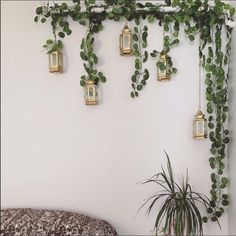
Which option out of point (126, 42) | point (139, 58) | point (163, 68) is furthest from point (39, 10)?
point (163, 68)

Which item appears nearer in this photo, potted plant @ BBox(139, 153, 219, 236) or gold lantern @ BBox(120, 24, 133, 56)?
potted plant @ BBox(139, 153, 219, 236)

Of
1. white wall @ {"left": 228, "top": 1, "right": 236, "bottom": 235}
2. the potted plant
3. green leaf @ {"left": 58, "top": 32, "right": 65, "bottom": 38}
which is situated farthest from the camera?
green leaf @ {"left": 58, "top": 32, "right": 65, "bottom": 38}

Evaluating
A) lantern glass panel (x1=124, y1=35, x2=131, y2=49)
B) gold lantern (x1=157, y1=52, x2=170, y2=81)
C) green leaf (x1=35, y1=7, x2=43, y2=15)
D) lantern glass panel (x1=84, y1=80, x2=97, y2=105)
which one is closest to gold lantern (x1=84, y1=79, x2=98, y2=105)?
lantern glass panel (x1=84, y1=80, x2=97, y2=105)

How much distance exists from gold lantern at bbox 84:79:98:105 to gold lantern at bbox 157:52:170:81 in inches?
18.1

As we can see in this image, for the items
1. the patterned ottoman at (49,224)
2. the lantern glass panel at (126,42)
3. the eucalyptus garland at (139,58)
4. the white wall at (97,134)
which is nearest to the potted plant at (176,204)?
the white wall at (97,134)

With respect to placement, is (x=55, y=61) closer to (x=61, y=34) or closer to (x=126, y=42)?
(x=61, y=34)

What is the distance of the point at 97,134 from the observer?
2.44 m

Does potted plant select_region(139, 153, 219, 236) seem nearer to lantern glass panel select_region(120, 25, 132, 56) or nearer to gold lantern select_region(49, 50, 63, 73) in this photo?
lantern glass panel select_region(120, 25, 132, 56)

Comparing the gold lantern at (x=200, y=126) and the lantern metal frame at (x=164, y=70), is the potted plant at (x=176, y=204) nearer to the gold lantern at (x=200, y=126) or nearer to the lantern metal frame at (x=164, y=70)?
the gold lantern at (x=200, y=126)

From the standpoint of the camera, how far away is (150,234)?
241 cm

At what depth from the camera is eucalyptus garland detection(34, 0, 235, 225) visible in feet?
7.59

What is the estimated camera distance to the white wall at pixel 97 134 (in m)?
2.42

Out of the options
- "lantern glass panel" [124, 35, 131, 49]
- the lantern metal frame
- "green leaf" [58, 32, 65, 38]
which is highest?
"green leaf" [58, 32, 65, 38]

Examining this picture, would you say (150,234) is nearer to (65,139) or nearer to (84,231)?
(84,231)
